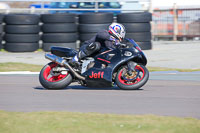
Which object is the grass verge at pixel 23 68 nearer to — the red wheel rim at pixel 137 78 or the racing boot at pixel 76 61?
the red wheel rim at pixel 137 78

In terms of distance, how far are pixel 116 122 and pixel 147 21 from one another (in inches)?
397

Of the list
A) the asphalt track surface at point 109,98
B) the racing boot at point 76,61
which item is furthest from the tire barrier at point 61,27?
the racing boot at point 76,61

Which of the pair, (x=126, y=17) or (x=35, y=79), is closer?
(x=35, y=79)

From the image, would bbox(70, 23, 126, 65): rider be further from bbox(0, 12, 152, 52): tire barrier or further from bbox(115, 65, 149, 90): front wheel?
bbox(0, 12, 152, 52): tire barrier

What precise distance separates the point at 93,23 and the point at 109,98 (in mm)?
7632

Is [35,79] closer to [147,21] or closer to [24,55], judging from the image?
[24,55]

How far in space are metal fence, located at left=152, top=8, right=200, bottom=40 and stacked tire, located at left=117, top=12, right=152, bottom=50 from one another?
248 inches

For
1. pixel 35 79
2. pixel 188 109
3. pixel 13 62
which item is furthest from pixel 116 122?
pixel 13 62

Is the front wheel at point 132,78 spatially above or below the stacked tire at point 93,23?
below

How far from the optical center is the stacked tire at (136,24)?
14.7 metres

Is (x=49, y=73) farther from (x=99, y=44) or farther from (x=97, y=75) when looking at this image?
(x=99, y=44)

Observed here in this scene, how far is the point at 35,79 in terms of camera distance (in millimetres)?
9906

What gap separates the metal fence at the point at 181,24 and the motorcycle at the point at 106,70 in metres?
13.4

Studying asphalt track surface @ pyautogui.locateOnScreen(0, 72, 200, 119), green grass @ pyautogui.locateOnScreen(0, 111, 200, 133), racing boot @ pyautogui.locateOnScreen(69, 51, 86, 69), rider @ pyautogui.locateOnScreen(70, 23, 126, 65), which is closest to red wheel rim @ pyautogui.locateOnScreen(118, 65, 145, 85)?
asphalt track surface @ pyautogui.locateOnScreen(0, 72, 200, 119)
